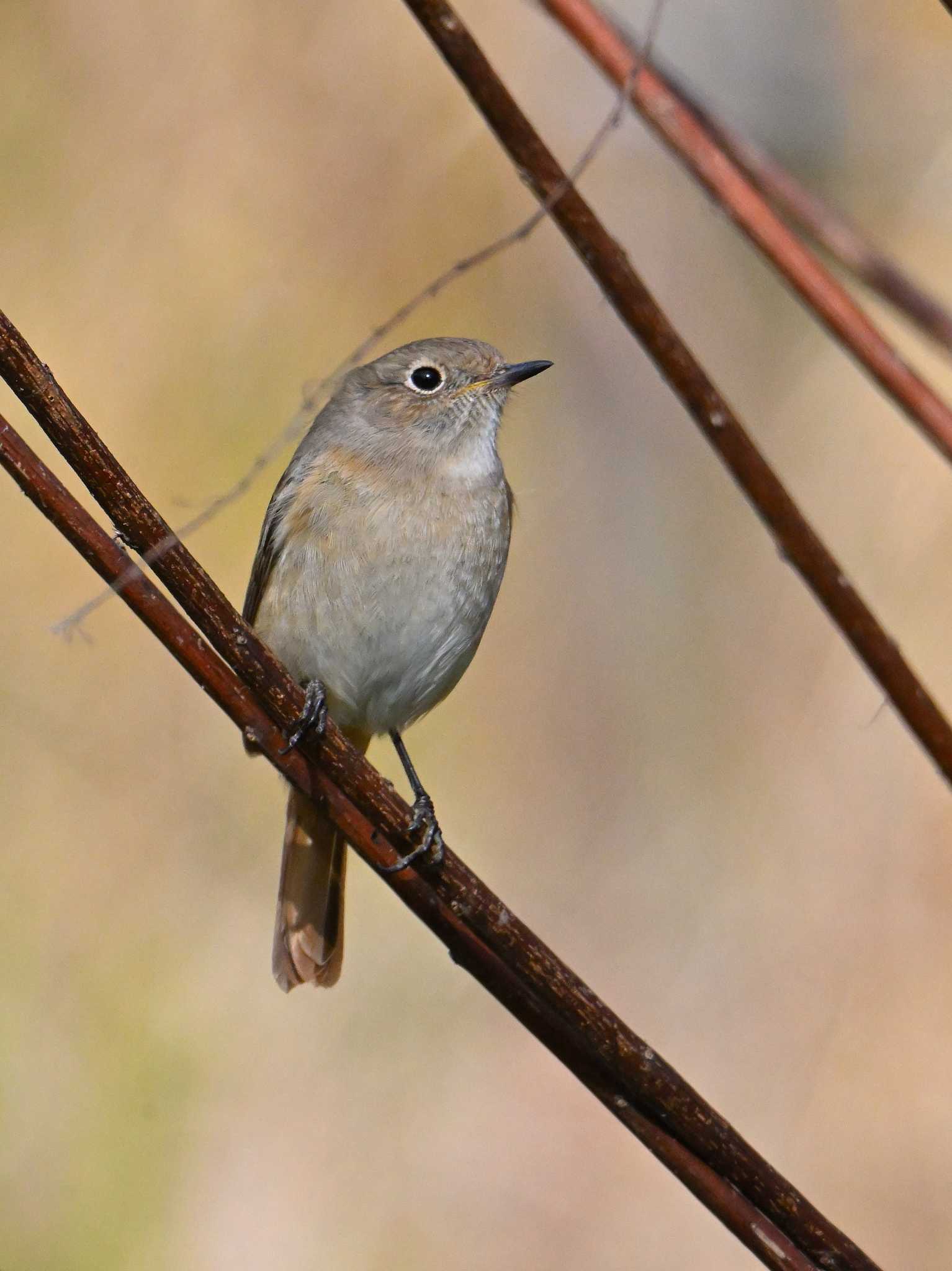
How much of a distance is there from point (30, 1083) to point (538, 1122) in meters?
2.01

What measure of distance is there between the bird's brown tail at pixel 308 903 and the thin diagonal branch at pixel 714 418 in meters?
2.56

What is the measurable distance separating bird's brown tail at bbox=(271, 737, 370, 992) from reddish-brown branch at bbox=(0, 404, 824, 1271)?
1.98 meters

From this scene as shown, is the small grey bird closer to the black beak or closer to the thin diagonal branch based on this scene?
the black beak

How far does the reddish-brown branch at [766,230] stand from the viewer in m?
1.77

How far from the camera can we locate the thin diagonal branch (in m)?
1.64

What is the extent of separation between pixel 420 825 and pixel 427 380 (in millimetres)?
1735

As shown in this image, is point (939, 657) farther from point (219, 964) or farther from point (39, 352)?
point (39, 352)

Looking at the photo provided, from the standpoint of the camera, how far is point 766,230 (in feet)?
5.88

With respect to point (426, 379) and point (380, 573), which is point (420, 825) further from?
point (426, 379)

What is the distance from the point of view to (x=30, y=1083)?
5.38m

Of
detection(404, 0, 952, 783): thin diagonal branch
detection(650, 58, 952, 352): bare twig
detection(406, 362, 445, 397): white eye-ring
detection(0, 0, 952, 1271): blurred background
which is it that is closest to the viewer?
detection(404, 0, 952, 783): thin diagonal branch

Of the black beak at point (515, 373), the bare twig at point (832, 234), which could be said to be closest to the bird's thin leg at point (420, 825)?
the bare twig at point (832, 234)

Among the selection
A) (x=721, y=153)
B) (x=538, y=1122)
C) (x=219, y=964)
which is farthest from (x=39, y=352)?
(x=721, y=153)

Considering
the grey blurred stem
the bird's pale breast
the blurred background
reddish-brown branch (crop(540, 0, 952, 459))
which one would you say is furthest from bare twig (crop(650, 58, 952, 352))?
the blurred background
